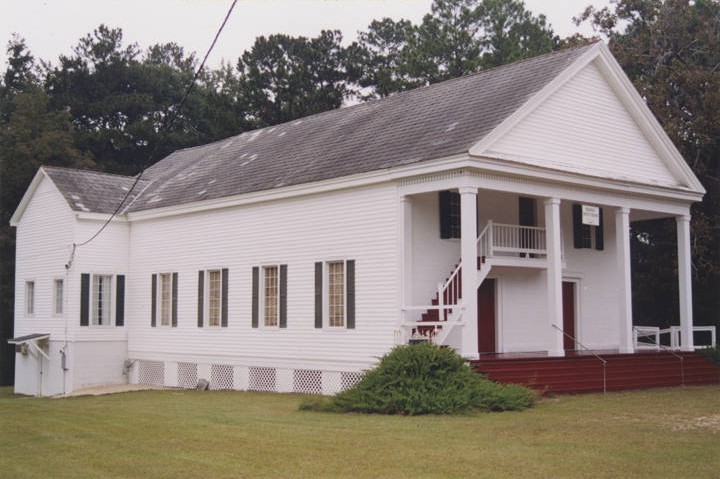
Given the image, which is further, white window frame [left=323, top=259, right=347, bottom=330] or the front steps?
white window frame [left=323, top=259, right=347, bottom=330]

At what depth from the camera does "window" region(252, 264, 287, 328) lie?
24.7 metres

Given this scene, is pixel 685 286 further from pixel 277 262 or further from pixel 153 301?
pixel 153 301

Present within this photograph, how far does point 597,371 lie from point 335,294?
6.55m

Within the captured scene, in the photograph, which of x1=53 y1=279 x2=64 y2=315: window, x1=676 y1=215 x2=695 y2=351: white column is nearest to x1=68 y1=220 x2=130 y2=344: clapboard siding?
x1=53 y1=279 x2=64 y2=315: window

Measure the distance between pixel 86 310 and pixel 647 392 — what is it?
17161 mm

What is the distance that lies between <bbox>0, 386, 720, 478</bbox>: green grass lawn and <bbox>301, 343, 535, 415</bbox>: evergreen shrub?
1.77 feet

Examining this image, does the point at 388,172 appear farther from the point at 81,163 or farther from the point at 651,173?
the point at 81,163

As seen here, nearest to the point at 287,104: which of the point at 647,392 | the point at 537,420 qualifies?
the point at 647,392

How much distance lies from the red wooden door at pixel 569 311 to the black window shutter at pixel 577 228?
46.7 inches

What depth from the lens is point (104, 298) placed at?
30.1 metres

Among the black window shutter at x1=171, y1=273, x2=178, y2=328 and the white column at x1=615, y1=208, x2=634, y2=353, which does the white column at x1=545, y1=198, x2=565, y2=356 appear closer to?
the white column at x1=615, y1=208, x2=634, y2=353

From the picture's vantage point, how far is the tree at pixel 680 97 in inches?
1270

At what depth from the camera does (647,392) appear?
21234mm

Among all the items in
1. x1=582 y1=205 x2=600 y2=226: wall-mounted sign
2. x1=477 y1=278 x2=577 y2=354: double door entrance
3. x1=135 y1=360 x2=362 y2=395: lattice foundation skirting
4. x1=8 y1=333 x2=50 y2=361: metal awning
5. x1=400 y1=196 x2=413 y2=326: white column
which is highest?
x1=582 y1=205 x2=600 y2=226: wall-mounted sign
